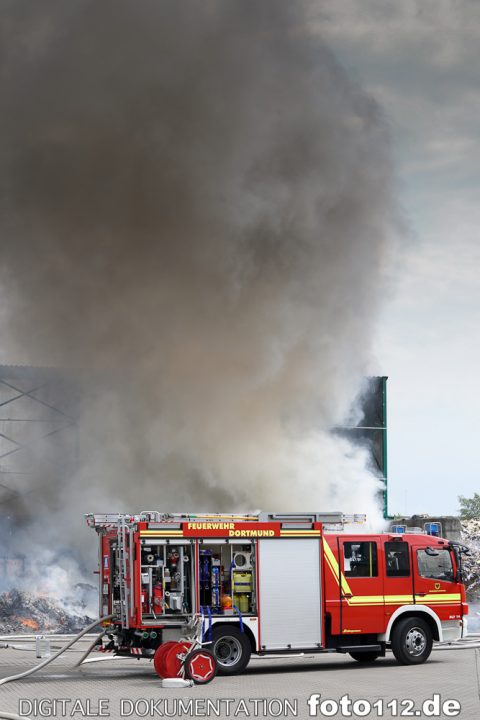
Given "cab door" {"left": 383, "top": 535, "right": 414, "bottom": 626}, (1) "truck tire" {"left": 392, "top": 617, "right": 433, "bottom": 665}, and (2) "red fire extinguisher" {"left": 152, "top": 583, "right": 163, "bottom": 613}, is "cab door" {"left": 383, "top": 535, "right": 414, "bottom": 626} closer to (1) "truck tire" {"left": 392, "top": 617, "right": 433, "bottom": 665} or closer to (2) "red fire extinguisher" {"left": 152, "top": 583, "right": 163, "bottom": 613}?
(1) "truck tire" {"left": 392, "top": 617, "right": 433, "bottom": 665}

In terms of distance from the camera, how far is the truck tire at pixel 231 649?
18531 mm

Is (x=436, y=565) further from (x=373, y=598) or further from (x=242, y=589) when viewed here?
(x=242, y=589)

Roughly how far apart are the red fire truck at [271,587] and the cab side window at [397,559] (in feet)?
0.06

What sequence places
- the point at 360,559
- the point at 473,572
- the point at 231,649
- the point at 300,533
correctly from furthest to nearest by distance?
1. the point at 473,572
2. the point at 360,559
3. the point at 300,533
4. the point at 231,649

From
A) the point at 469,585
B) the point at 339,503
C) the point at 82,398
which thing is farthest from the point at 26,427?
the point at 469,585

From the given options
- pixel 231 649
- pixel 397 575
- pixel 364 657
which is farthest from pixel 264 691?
pixel 364 657

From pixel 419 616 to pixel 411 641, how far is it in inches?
19.0

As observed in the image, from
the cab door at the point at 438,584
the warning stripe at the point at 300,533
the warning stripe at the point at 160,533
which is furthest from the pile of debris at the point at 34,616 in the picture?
the cab door at the point at 438,584

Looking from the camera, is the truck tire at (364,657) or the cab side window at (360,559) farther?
the truck tire at (364,657)

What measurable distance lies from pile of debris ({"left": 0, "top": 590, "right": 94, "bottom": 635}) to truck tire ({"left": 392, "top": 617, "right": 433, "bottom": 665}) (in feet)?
45.3

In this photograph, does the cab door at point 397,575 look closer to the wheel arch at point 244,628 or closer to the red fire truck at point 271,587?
the red fire truck at point 271,587

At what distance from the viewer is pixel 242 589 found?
1906 centimetres

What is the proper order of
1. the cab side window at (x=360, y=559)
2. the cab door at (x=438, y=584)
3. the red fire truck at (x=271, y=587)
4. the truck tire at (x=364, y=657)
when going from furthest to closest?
the truck tire at (x=364, y=657), the cab door at (x=438, y=584), the cab side window at (x=360, y=559), the red fire truck at (x=271, y=587)

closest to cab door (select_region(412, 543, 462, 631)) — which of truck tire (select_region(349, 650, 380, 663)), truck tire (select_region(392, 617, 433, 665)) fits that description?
truck tire (select_region(392, 617, 433, 665))
